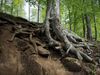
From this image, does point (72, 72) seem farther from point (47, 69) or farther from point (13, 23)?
point (13, 23)

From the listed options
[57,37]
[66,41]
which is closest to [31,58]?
[66,41]

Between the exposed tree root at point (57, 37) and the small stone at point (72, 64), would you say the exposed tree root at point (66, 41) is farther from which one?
the small stone at point (72, 64)

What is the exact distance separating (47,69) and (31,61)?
752 millimetres

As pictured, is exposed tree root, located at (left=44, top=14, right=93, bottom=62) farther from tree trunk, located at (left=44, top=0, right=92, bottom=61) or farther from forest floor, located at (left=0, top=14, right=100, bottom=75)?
forest floor, located at (left=0, top=14, right=100, bottom=75)

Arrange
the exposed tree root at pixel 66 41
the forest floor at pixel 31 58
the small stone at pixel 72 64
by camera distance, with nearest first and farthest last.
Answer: the forest floor at pixel 31 58
the small stone at pixel 72 64
the exposed tree root at pixel 66 41

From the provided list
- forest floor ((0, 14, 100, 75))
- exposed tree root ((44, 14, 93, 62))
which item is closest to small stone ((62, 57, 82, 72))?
forest floor ((0, 14, 100, 75))

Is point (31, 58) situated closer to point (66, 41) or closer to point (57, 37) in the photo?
point (66, 41)

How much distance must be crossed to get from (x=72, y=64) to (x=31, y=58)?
182 cm

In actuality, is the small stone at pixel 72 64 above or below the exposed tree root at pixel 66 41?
below

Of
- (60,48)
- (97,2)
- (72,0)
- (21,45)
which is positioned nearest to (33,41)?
(21,45)

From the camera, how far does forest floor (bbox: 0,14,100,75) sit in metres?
9.54

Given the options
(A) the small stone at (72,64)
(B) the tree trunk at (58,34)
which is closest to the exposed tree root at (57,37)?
(B) the tree trunk at (58,34)

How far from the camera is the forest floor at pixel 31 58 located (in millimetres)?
9539

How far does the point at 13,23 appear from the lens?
12.2 meters
